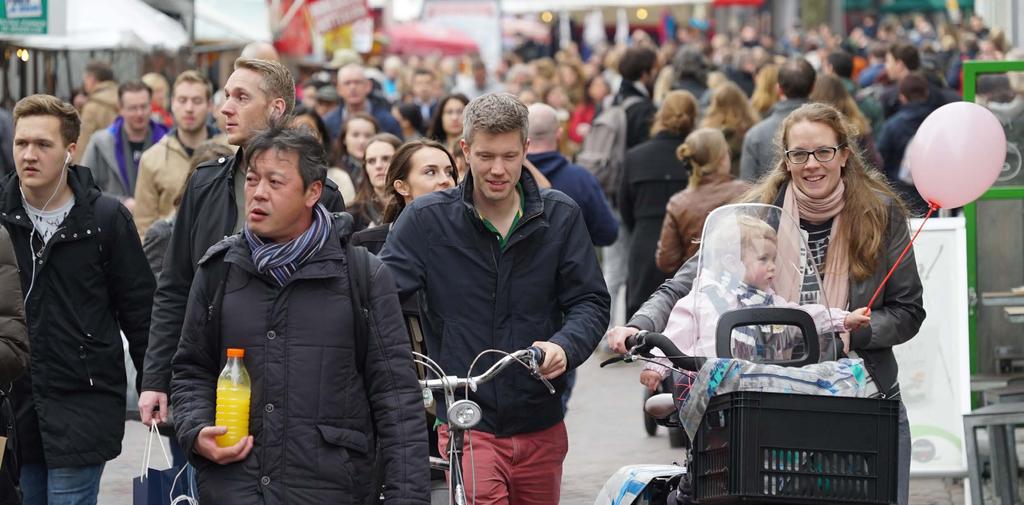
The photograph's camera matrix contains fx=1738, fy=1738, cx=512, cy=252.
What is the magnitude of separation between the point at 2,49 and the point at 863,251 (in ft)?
37.1

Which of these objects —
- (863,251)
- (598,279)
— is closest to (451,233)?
(598,279)

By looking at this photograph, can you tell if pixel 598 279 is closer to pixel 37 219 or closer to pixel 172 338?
pixel 172 338

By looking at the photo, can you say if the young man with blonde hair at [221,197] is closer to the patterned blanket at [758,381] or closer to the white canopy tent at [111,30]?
the patterned blanket at [758,381]

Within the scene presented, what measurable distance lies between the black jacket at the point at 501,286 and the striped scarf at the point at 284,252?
3.37ft

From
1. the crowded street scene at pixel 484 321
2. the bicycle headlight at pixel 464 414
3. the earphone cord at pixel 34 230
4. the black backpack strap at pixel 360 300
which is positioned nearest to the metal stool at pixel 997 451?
the crowded street scene at pixel 484 321

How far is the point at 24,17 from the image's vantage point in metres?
12.5

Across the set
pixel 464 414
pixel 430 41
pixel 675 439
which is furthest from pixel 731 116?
pixel 430 41

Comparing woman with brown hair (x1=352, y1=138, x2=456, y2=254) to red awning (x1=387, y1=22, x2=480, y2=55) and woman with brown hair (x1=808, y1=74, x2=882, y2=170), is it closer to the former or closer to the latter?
woman with brown hair (x1=808, y1=74, x2=882, y2=170)

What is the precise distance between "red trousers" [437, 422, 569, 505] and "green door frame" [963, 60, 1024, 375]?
3979 mm

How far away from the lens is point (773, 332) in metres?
4.99

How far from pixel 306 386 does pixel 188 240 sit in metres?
1.47

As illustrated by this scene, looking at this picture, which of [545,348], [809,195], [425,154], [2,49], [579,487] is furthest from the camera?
[2,49]

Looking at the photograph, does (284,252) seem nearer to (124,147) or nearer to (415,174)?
(415,174)

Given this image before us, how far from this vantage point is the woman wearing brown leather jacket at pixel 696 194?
33.3ft
